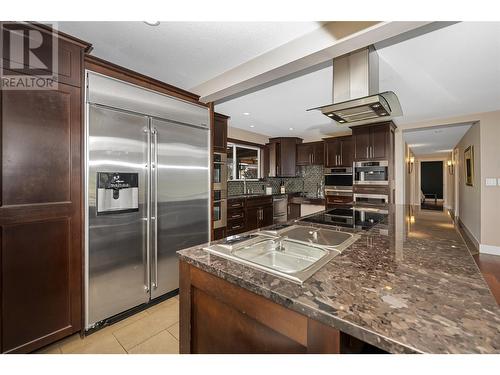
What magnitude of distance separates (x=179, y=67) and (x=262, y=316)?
242cm

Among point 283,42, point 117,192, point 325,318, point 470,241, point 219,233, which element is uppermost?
point 283,42

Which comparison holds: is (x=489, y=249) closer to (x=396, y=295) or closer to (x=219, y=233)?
(x=219, y=233)

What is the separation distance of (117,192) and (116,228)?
0.32m

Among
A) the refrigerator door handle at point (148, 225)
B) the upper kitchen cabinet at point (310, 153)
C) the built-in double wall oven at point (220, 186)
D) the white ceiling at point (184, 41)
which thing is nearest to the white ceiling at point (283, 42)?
the white ceiling at point (184, 41)

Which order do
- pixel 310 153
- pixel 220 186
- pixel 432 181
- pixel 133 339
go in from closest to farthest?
pixel 133 339 → pixel 220 186 → pixel 310 153 → pixel 432 181

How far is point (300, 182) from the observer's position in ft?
20.5

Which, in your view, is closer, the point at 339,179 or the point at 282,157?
the point at 339,179

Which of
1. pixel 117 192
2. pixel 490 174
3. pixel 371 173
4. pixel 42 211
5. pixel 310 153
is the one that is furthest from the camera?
pixel 310 153

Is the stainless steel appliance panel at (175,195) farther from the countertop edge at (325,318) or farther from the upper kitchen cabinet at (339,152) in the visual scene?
the upper kitchen cabinet at (339,152)

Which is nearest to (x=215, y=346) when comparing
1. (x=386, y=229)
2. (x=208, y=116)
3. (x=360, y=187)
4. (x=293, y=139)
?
(x=386, y=229)

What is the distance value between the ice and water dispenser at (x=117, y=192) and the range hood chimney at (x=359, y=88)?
6.17ft

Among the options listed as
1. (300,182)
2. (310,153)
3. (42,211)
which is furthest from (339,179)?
(42,211)

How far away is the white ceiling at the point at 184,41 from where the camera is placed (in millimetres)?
1710

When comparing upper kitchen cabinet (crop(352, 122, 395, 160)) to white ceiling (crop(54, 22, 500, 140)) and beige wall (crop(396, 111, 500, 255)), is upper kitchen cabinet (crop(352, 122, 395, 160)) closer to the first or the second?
white ceiling (crop(54, 22, 500, 140))
